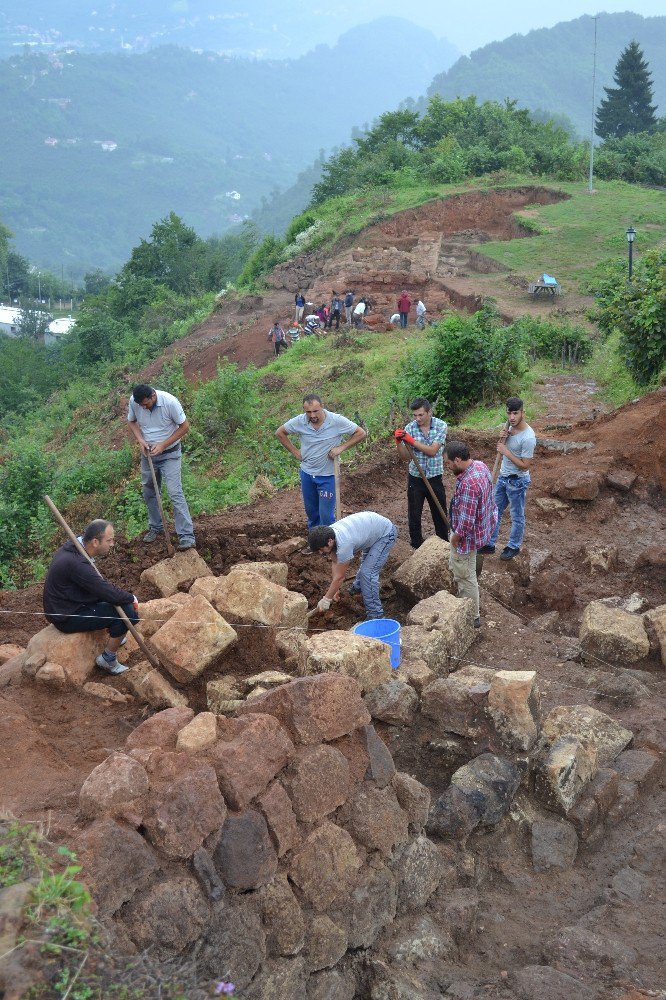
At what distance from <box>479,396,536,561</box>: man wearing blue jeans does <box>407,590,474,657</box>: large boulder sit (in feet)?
2.99

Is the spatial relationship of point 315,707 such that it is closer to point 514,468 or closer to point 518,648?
point 518,648

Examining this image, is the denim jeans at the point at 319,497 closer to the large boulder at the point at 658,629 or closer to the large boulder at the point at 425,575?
the large boulder at the point at 425,575

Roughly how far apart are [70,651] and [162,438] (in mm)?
2354

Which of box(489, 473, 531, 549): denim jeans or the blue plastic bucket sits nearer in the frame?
the blue plastic bucket

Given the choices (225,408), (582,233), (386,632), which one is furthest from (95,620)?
(582,233)

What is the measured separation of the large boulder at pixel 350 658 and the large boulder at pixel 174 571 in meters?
2.31

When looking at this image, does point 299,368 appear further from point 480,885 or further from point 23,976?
point 23,976

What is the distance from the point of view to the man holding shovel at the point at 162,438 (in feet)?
23.2

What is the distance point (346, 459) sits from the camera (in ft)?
36.8

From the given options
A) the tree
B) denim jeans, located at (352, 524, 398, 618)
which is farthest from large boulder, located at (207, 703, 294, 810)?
the tree

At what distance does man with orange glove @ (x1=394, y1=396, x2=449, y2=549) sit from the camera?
6926 millimetres

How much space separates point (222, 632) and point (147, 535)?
2792 millimetres

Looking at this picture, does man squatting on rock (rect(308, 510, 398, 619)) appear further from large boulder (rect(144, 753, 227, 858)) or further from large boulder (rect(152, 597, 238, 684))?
large boulder (rect(144, 753, 227, 858))

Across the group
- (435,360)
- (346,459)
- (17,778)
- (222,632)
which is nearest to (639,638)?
(222,632)
